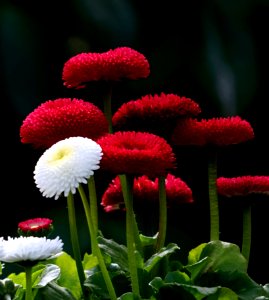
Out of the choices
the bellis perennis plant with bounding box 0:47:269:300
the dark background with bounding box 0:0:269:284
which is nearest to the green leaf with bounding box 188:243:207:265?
the bellis perennis plant with bounding box 0:47:269:300

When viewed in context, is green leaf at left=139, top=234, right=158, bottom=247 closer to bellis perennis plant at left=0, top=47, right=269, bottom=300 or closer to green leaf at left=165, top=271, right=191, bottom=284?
bellis perennis plant at left=0, top=47, right=269, bottom=300

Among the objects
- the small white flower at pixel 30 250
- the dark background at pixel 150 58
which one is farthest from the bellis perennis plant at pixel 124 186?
the dark background at pixel 150 58

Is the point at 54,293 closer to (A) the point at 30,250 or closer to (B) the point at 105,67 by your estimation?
(A) the point at 30,250

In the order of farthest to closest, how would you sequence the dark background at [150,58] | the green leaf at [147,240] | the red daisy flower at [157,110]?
1. the dark background at [150,58]
2. the green leaf at [147,240]
3. the red daisy flower at [157,110]

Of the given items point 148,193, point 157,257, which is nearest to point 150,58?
point 148,193

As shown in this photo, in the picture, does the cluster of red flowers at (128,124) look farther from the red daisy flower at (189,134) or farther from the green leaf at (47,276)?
the green leaf at (47,276)

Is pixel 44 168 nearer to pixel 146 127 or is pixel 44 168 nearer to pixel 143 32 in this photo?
pixel 146 127
